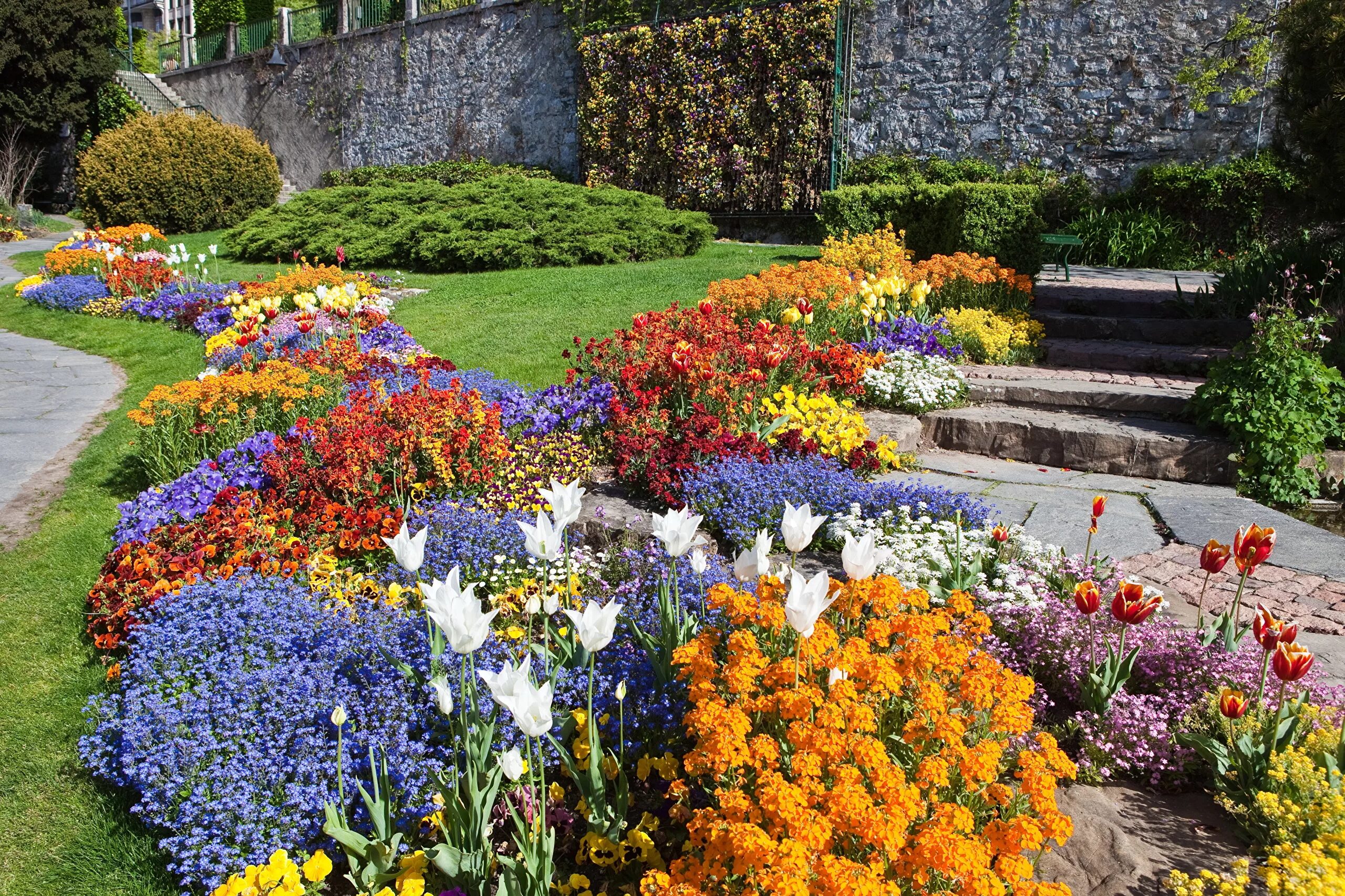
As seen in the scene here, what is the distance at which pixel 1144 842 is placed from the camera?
2180 millimetres

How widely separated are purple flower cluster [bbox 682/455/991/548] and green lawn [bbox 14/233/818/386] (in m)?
2.32

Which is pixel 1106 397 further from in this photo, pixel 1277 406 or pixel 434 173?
pixel 434 173

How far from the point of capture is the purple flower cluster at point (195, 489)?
4.07 m

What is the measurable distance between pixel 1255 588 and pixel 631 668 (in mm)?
2571

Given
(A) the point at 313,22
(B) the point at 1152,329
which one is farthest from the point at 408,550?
(A) the point at 313,22

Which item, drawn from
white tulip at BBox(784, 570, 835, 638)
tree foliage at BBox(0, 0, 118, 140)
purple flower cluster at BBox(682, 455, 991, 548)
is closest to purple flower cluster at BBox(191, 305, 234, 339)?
purple flower cluster at BBox(682, 455, 991, 548)

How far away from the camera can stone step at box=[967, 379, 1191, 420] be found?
5617mm

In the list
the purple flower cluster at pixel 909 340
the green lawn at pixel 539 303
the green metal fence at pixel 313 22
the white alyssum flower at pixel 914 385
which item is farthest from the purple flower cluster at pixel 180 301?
the green metal fence at pixel 313 22

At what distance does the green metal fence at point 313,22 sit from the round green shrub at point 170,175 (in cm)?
621

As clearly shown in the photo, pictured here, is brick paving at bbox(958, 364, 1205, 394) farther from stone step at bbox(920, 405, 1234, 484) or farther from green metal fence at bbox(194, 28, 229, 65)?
green metal fence at bbox(194, 28, 229, 65)

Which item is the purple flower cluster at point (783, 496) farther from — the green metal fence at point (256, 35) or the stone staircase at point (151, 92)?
the stone staircase at point (151, 92)

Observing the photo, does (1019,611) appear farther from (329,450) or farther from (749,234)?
(749,234)

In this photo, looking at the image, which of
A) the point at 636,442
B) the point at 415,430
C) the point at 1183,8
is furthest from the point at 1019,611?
the point at 1183,8

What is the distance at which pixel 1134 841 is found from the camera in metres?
2.19
